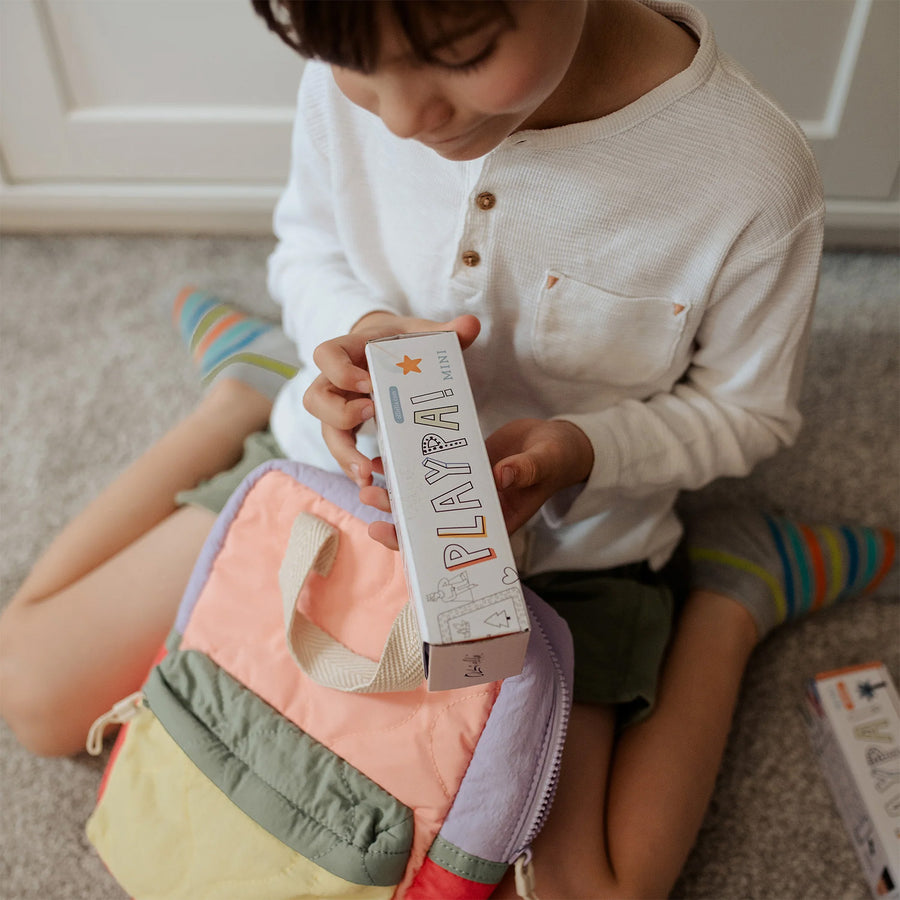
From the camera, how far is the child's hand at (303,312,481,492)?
1.79ft

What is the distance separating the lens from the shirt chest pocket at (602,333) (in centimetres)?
60

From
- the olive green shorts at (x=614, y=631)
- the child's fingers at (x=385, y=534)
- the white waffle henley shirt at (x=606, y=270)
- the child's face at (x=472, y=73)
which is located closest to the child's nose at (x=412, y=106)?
the child's face at (x=472, y=73)

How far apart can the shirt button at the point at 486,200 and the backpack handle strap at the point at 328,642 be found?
0.24m

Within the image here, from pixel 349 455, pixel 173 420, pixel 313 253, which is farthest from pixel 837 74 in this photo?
pixel 173 420

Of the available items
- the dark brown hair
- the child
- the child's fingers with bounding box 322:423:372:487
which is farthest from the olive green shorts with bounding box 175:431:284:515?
the dark brown hair

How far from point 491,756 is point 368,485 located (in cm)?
19

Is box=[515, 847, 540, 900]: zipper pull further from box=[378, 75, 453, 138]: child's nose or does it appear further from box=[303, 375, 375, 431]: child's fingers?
box=[378, 75, 453, 138]: child's nose

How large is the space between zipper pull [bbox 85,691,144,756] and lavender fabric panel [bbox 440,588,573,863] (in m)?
0.26

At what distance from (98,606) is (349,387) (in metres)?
0.37

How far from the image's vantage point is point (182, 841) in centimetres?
63

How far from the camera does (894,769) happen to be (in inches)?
28.3

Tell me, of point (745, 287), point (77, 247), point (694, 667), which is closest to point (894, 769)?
point (694, 667)

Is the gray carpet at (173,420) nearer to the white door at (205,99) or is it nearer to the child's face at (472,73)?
the white door at (205,99)

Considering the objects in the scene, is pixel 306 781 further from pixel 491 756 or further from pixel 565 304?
pixel 565 304
